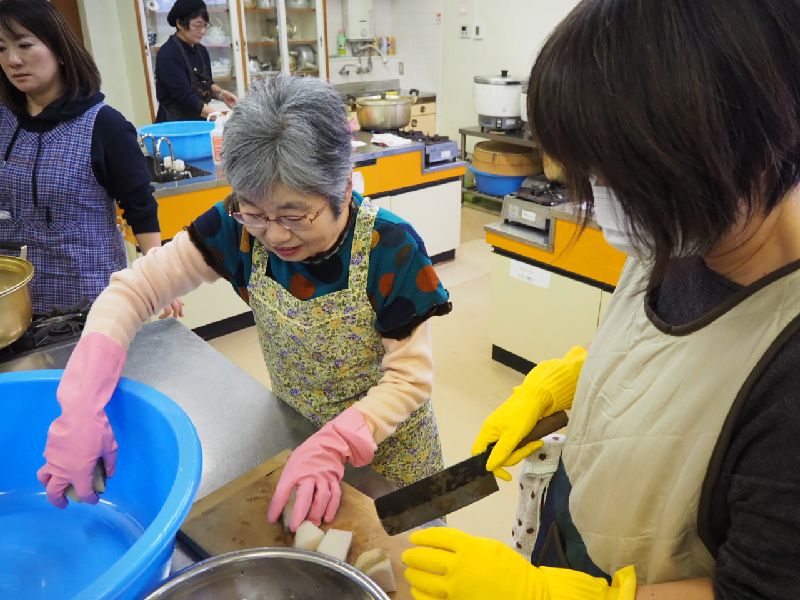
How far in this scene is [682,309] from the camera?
0.74 meters

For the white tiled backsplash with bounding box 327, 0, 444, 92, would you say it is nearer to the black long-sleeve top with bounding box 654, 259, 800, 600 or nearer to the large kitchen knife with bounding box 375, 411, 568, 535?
the large kitchen knife with bounding box 375, 411, 568, 535

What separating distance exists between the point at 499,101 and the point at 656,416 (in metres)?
4.40

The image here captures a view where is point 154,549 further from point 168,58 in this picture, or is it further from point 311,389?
point 168,58

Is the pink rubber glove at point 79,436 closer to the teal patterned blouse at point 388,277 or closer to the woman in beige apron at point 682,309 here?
the teal patterned blouse at point 388,277

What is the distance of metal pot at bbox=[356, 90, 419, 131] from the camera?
13.3 feet

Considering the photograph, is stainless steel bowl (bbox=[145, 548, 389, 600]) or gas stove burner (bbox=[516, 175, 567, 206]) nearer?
stainless steel bowl (bbox=[145, 548, 389, 600])

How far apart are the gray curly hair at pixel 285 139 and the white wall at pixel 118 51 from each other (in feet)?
14.3

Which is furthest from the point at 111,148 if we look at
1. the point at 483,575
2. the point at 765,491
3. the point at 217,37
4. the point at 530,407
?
the point at 217,37

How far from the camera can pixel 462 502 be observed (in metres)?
0.91

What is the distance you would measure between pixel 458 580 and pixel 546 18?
5.02 m

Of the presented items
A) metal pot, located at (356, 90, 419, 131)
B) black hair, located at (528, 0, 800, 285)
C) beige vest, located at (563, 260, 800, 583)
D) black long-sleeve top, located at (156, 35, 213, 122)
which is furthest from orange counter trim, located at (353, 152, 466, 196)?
black hair, located at (528, 0, 800, 285)

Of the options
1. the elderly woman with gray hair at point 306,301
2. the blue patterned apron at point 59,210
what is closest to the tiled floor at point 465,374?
the elderly woman with gray hair at point 306,301

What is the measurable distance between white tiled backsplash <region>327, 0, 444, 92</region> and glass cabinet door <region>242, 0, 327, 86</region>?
38cm

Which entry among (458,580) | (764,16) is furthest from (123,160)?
(764,16)
